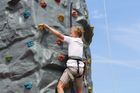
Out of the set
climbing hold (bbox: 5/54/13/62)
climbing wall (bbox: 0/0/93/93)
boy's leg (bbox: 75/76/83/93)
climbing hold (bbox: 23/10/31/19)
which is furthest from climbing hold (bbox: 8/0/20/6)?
boy's leg (bbox: 75/76/83/93)

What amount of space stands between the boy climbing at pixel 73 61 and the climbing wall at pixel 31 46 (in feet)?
0.68

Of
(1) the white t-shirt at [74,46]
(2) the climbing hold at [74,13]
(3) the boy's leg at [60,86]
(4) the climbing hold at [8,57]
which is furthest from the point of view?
(2) the climbing hold at [74,13]

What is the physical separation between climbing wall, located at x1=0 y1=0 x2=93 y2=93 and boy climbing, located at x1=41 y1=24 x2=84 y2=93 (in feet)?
0.68

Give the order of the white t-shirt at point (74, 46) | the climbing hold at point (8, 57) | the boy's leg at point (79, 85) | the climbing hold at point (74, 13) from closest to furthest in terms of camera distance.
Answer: the white t-shirt at point (74, 46) < the boy's leg at point (79, 85) < the climbing hold at point (8, 57) < the climbing hold at point (74, 13)

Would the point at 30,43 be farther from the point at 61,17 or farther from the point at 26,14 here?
the point at 61,17

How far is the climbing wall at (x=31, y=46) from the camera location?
9930 millimetres

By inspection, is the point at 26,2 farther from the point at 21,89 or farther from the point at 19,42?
the point at 21,89

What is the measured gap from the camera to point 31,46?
10031 millimetres

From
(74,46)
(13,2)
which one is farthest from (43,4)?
(74,46)

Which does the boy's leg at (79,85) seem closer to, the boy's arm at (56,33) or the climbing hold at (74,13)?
the boy's arm at (56,33)

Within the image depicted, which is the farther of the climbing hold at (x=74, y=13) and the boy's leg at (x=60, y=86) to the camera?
the climbing hold at (x=74, y=13)

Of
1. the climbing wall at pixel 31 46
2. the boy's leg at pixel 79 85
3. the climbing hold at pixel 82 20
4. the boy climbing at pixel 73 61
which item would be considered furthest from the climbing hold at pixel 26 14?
the boy's leg at pixel 79 85

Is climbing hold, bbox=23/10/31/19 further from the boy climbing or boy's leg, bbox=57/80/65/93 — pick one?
boy's leg, bbox=57/80/65/93

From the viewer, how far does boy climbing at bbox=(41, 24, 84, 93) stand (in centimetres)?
978
